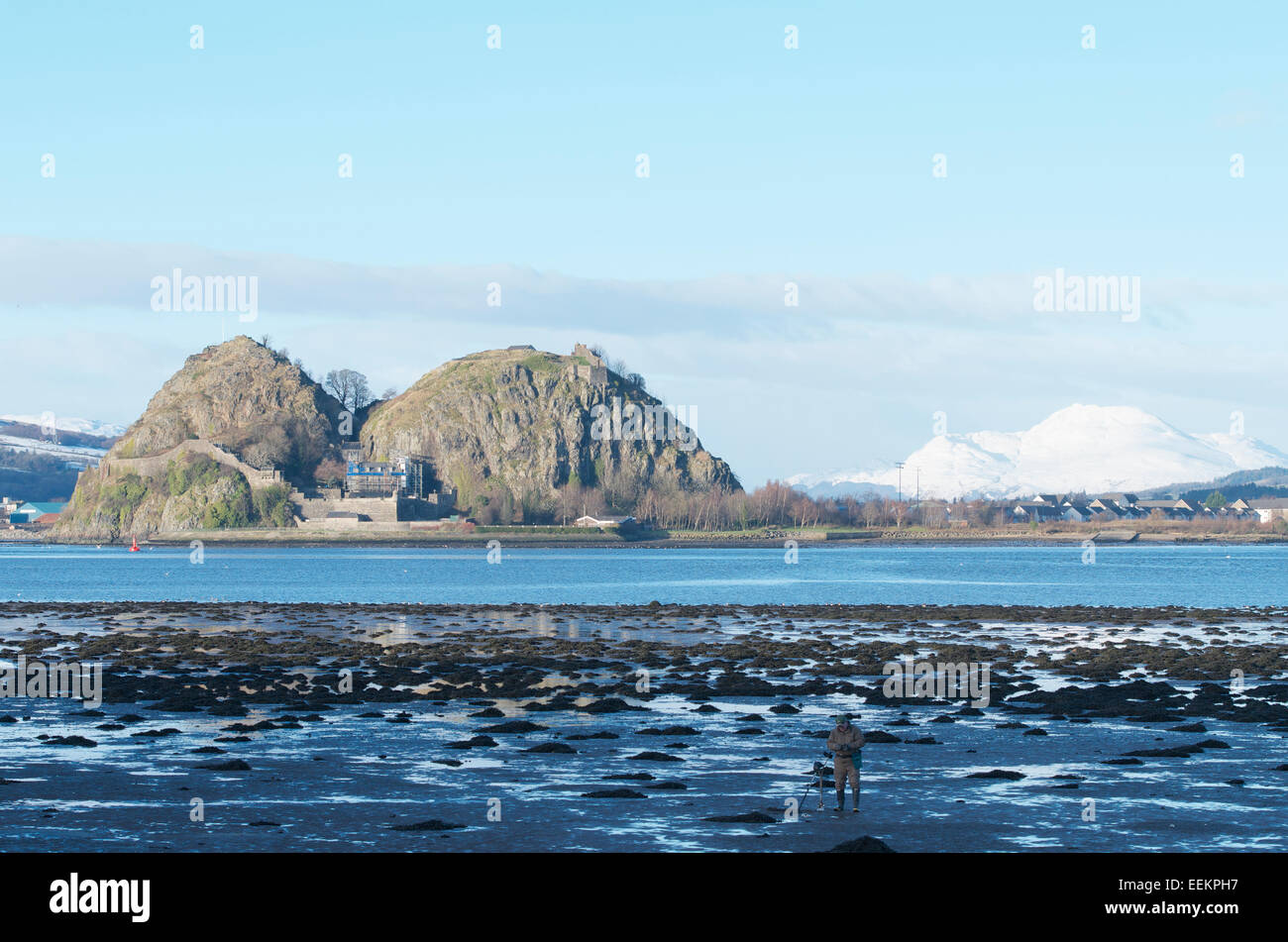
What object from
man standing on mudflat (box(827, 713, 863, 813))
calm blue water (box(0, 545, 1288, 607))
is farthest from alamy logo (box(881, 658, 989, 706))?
calm blue water (box(0, 545, 1288, 607))

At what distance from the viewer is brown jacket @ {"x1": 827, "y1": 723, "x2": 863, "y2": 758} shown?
75.4 feet

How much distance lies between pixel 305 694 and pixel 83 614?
42790 mm

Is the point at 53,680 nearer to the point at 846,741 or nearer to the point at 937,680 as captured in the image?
the point at 937,680

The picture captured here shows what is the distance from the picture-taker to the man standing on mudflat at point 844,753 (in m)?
23.0

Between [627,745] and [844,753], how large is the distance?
8.76 metres

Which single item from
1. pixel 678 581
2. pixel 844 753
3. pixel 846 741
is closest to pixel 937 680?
pixel 844 753
